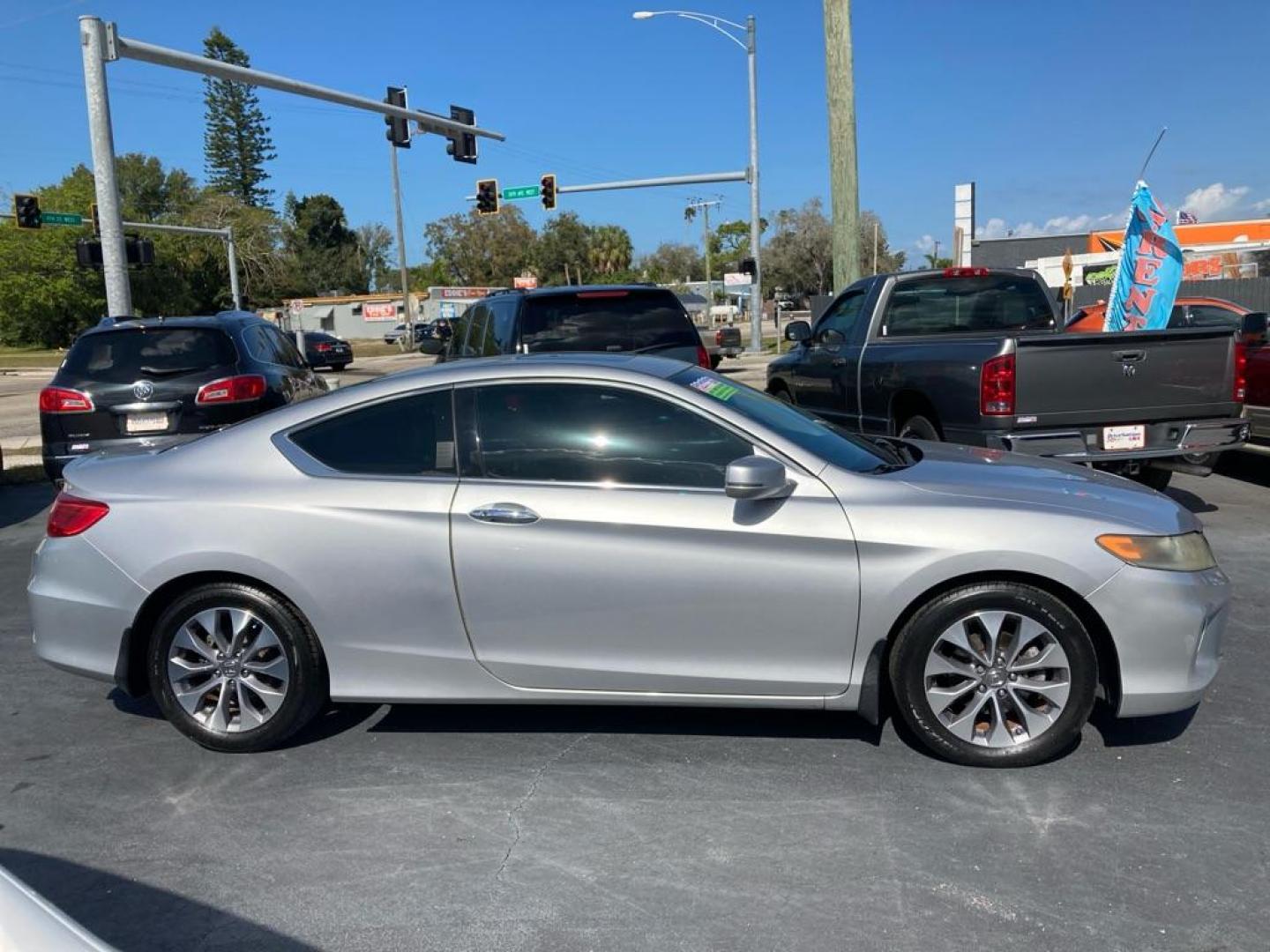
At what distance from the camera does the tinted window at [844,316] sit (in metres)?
9.30

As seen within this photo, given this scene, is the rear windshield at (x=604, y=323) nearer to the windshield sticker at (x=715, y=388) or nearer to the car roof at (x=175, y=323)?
the car roof at (x=175, y=323)

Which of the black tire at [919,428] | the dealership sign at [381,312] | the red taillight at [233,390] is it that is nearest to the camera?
the black tire at [919,428]

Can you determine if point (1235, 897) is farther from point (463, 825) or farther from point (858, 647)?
point (463, 825)

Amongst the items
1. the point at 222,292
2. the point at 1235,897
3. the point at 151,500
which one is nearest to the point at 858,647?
the point at 1235,897

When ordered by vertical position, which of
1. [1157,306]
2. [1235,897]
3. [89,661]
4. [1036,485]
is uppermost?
[1157,306]

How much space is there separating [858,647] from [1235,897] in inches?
54.7

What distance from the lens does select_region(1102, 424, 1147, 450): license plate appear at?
7020 mm

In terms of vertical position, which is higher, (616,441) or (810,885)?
(616,441)

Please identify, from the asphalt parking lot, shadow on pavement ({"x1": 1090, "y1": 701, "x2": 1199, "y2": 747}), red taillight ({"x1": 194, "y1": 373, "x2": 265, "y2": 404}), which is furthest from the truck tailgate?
red taillight ({"x1": 194, "y1": 373, "x2": 265, "y2": 404})

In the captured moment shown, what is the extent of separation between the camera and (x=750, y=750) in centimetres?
425

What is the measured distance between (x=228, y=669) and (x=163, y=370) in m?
5.41

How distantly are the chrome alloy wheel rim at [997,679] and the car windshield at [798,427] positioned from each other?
0.78 m

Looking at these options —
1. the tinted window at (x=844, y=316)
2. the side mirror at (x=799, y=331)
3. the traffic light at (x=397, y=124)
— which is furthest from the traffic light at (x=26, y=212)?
the tinted window at (x=844, y=316)

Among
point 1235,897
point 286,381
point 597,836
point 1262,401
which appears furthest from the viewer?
point 286,381
